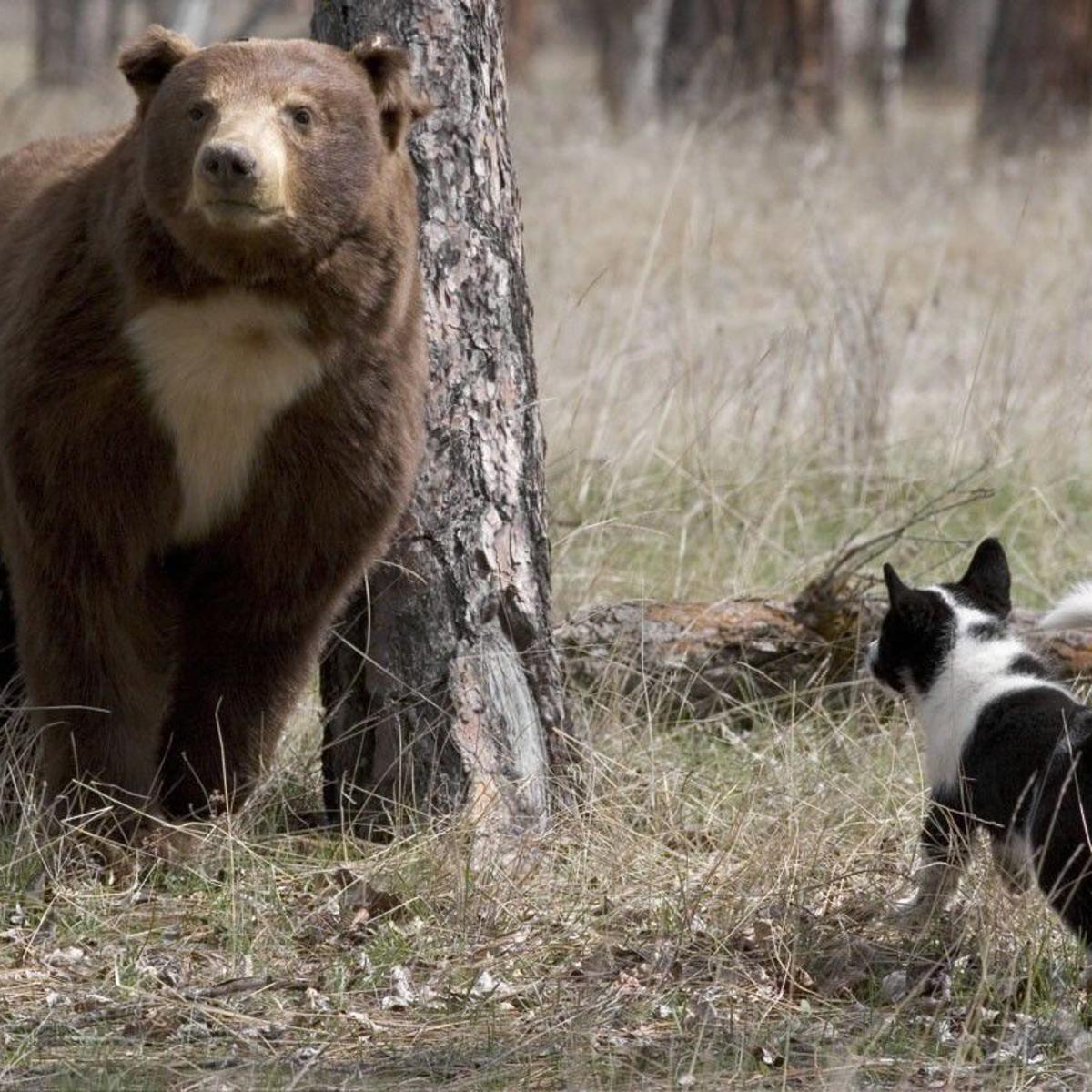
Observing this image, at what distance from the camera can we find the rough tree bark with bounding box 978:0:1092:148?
56.5 ft

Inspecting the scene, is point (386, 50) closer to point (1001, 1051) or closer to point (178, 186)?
point (178, 186)

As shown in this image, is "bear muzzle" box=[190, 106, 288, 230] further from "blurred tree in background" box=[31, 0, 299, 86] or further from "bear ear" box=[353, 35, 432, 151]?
"blurred tree in background" box=[31, 0, 299, 86]

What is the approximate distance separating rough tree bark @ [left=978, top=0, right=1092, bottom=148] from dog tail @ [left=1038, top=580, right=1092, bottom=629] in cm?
1340

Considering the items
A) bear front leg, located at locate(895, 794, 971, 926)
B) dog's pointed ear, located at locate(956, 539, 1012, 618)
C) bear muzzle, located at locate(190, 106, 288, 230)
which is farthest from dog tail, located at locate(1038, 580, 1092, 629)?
bear muzzle, located at locate(190, 106, 288, 230)

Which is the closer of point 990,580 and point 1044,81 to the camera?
point 990,580

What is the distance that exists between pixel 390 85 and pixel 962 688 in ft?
6.11

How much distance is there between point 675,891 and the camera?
4465mm

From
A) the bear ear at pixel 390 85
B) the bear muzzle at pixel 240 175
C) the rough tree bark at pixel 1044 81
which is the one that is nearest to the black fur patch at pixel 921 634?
the bear ear at pixel 390 85

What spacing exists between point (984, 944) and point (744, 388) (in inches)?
134

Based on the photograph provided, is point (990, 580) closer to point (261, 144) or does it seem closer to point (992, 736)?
point (992, 736)

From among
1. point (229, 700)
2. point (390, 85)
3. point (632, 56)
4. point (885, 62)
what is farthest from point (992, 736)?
point (885, 62)

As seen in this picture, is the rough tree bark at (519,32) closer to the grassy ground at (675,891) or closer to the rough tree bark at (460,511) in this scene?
the grassy ground at (675,891)

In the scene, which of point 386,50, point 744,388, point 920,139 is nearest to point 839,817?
point 386,50

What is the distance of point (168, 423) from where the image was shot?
13.8ft
